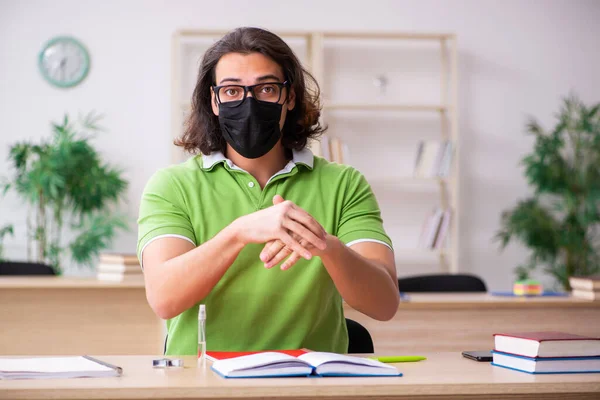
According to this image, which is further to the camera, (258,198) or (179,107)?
(179,107)

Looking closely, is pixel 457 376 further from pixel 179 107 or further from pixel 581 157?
pixel 581 157

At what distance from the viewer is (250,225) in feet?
5.33

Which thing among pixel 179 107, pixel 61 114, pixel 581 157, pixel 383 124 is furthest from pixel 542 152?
pixel 61 114

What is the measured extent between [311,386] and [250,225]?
45 cm

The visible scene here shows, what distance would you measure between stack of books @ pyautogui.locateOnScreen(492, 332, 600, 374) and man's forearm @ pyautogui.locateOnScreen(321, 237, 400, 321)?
39 cm

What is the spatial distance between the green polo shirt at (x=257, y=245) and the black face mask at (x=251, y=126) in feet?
0.24

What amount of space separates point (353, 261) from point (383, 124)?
13.1ft

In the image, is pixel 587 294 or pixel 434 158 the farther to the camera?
pixel 434 158

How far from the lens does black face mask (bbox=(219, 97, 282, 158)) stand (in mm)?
1933

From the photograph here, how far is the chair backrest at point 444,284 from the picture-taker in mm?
3500

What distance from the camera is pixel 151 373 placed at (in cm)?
142

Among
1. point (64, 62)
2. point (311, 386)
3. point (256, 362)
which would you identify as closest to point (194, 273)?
point (256, 362)

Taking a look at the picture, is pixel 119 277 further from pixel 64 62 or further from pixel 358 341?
pixel 64 62

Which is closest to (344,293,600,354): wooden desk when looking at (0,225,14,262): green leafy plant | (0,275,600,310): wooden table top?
(0,275,600,310): wooden table top
